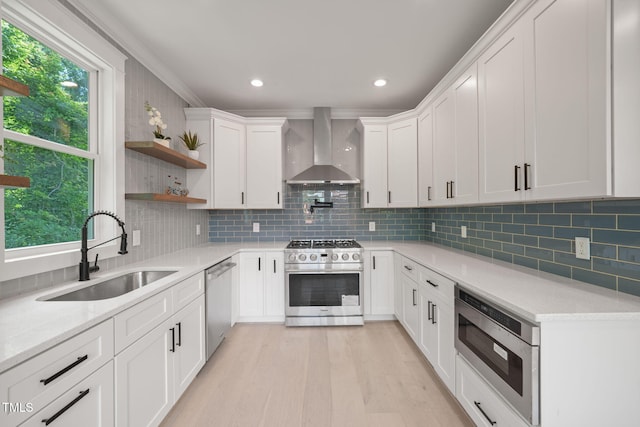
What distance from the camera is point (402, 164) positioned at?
10.7ft

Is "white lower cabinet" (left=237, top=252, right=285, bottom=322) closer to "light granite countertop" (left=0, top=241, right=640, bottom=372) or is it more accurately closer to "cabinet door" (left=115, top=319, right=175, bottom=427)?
"light granite countertop" (left=0, top=241, right=640, bottom=372)

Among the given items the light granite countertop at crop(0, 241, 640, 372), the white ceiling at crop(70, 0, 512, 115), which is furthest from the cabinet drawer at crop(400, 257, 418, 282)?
the white ceiling at crop(70, 0, 512, 115)

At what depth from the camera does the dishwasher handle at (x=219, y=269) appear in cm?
228

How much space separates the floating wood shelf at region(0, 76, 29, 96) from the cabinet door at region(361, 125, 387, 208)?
288 centimetres

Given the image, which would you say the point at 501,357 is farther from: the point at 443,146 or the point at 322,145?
the point at 322,145

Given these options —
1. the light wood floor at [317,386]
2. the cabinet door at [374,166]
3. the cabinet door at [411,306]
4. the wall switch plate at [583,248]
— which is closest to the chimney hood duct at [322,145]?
the cabinet door at [374,166]

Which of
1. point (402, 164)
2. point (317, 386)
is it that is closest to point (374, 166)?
point (402, 164)

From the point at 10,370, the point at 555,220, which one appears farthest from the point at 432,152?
the point at 10,370

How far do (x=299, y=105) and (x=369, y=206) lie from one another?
1577mm

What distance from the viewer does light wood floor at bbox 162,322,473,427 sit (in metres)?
1.75

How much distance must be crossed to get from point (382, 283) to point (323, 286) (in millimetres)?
703

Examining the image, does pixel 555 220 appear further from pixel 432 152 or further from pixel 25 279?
pixel 25 279

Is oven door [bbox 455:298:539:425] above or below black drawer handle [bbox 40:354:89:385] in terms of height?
below

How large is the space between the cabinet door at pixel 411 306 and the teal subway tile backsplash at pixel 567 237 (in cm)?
69
